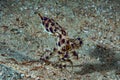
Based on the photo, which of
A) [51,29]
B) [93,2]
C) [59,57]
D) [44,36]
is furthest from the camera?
[93,2]

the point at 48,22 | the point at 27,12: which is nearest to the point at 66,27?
the point at 27,12

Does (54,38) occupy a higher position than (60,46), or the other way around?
(60,46)

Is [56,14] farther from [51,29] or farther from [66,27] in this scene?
[51,29]

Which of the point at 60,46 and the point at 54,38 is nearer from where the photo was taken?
the point at 60,46
